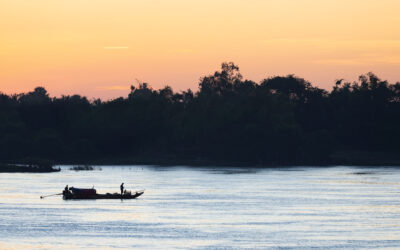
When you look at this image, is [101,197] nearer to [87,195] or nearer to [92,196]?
[92,196]

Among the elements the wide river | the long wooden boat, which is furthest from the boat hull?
the wide river

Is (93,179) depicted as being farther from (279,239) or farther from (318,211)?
(279,239)

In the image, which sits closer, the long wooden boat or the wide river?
the wide river

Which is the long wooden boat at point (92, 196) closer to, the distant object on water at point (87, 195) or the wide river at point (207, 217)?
the distant object on water at point (87, 195)

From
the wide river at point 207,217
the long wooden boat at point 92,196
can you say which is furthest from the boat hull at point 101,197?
the wide river at point 207,217

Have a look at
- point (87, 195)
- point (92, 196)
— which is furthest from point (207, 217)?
point (87, 195)

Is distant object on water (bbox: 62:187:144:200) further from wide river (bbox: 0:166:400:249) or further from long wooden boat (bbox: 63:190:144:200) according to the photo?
wide river (bbox: 0:166:400:249)

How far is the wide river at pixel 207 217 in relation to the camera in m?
80.2

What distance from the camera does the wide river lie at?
3157 inches

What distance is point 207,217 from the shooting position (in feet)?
328

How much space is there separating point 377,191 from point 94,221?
61.0m

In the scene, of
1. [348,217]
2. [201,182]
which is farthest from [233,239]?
[201,182]

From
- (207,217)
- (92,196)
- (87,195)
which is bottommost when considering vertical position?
(207,217)

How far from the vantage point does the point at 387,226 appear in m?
91.7
